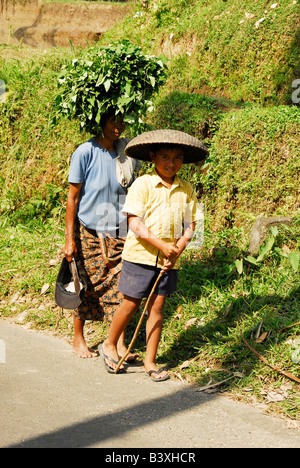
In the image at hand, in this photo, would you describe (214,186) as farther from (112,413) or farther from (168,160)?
(112,413)

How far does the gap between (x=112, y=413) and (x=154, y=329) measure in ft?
2.61

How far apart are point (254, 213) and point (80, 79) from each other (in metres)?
2.27

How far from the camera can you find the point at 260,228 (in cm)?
519

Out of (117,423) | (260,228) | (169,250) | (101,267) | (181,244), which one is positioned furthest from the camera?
(260,228)

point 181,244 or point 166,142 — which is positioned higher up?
point 166,142

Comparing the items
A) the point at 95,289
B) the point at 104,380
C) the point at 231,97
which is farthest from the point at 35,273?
the point at 231,97

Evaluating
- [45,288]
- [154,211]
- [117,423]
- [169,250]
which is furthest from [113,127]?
[117,423]

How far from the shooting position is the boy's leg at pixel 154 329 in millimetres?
4062

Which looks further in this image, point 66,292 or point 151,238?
point 66,292

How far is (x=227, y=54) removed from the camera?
7.84 m

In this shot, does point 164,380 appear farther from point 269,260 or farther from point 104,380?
Result: point 269,260

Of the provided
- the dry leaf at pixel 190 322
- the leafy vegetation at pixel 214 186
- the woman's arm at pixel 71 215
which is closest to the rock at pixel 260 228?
the leafy vegetation at pixel 214 186

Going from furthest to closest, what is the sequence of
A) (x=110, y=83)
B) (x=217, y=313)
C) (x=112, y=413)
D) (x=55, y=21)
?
(x=55, y=21), (x=217, y=313), (x=110, y=83), (x=112, y=413)

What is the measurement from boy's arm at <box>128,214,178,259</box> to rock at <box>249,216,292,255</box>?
4.94 ft
